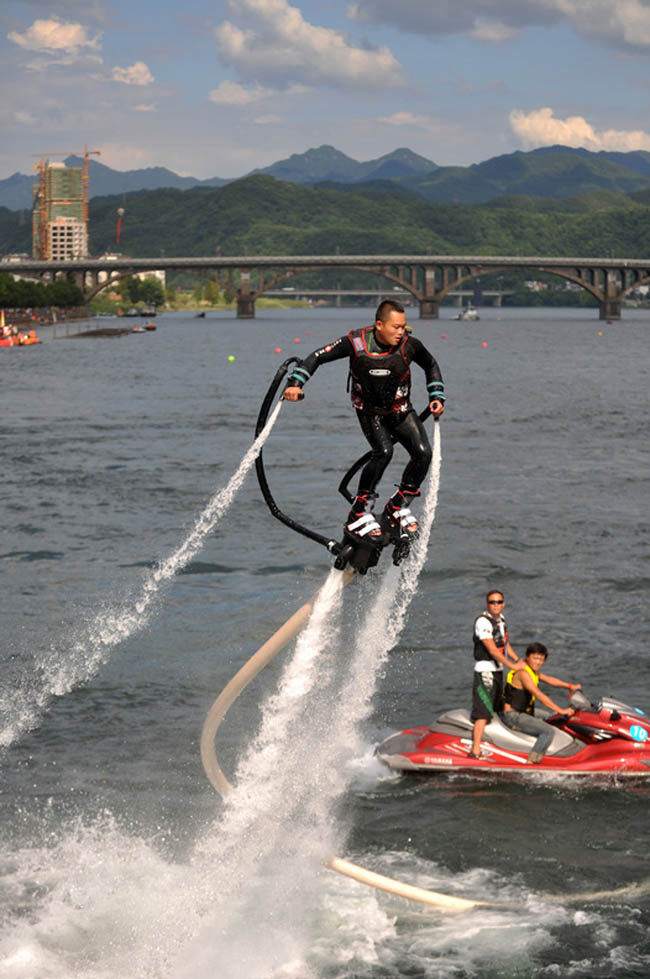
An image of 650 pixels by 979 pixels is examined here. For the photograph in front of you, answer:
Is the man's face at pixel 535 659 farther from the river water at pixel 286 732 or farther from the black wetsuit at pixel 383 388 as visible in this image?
the black wetsuit at pixel 383 388

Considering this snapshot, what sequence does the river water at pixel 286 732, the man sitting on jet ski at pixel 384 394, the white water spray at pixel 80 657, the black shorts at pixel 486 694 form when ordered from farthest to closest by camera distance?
the white water spray at pixel 80 657 → the black shorts at pixel 486 694 → the river water at pixel 286 732 → the man sitting on jet ski at pixel 384 394

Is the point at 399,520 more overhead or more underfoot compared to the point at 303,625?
more overhead

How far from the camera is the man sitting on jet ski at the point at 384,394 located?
16.2 metres

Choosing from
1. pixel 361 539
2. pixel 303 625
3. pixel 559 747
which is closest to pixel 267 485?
pixel 361 539

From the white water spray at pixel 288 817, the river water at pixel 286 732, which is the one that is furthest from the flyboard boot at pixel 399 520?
the river water at pixel 286 732

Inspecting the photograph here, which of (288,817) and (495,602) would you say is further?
(288,817)

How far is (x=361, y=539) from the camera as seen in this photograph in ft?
56.4

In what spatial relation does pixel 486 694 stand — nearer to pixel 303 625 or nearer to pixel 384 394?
pixel 303 625

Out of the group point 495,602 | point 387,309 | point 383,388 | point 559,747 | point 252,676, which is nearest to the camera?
point 387,309

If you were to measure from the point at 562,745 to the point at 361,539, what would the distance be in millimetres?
9997

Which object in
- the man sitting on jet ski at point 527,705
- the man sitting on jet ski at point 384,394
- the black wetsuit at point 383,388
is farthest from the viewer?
the man sitting on jet ski at point 527,705

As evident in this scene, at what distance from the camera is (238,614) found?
39594 mm

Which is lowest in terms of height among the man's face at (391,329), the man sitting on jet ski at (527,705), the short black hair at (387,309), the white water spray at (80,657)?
the white water spray at (80,657)

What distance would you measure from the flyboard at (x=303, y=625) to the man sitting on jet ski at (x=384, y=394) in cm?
23
